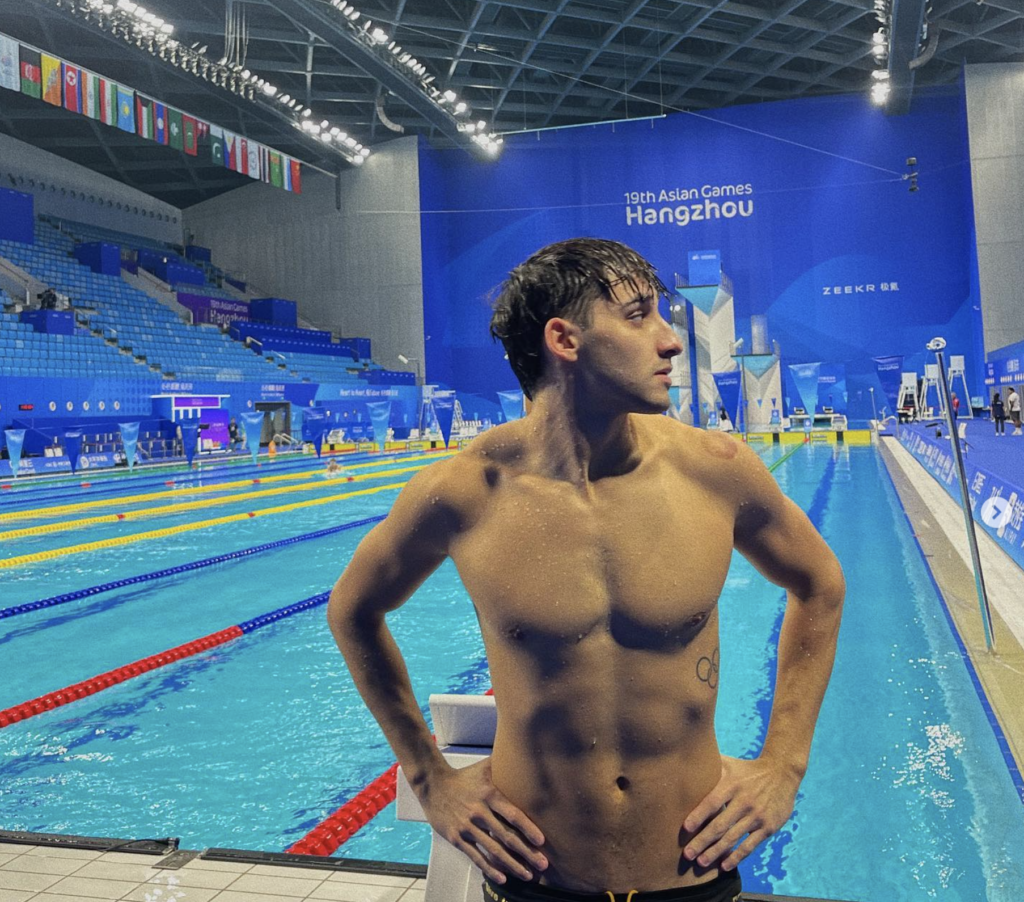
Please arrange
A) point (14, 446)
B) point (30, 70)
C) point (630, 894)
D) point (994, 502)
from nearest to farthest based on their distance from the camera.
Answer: point (630, 894) → point (994, 502) → point (30, 70) → point (14, 446)

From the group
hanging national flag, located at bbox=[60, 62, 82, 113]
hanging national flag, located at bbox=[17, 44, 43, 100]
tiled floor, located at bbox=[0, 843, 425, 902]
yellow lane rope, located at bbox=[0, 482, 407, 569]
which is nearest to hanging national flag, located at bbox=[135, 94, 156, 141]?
hanging national flag, located at bbox=[60, 62, 82, 113]

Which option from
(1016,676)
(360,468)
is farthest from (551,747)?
(360,468)

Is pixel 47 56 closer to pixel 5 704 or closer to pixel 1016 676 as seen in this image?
pixel 5 704

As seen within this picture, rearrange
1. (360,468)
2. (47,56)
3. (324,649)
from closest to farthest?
(324,649)
(47,56)
(360,468)

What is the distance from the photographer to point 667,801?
1147 millimetres

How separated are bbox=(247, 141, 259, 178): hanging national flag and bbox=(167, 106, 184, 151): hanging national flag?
2.07 meters

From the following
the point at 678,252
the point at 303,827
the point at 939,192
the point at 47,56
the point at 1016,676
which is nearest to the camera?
the point at 303,827

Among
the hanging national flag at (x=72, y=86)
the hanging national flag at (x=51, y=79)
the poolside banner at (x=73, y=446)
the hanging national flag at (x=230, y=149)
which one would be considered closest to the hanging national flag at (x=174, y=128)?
the hanging national flag at (x=230, y=149)

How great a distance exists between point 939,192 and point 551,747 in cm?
2776

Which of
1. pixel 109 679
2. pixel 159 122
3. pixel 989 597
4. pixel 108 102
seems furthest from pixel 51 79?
pixel 989 597

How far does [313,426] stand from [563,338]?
22.1m

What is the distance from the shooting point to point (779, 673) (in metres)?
1.29

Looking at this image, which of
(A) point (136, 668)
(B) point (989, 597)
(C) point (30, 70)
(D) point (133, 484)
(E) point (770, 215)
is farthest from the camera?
(E) point (770, 215)

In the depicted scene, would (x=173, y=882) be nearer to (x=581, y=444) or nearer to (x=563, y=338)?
(x=581, y=444)
